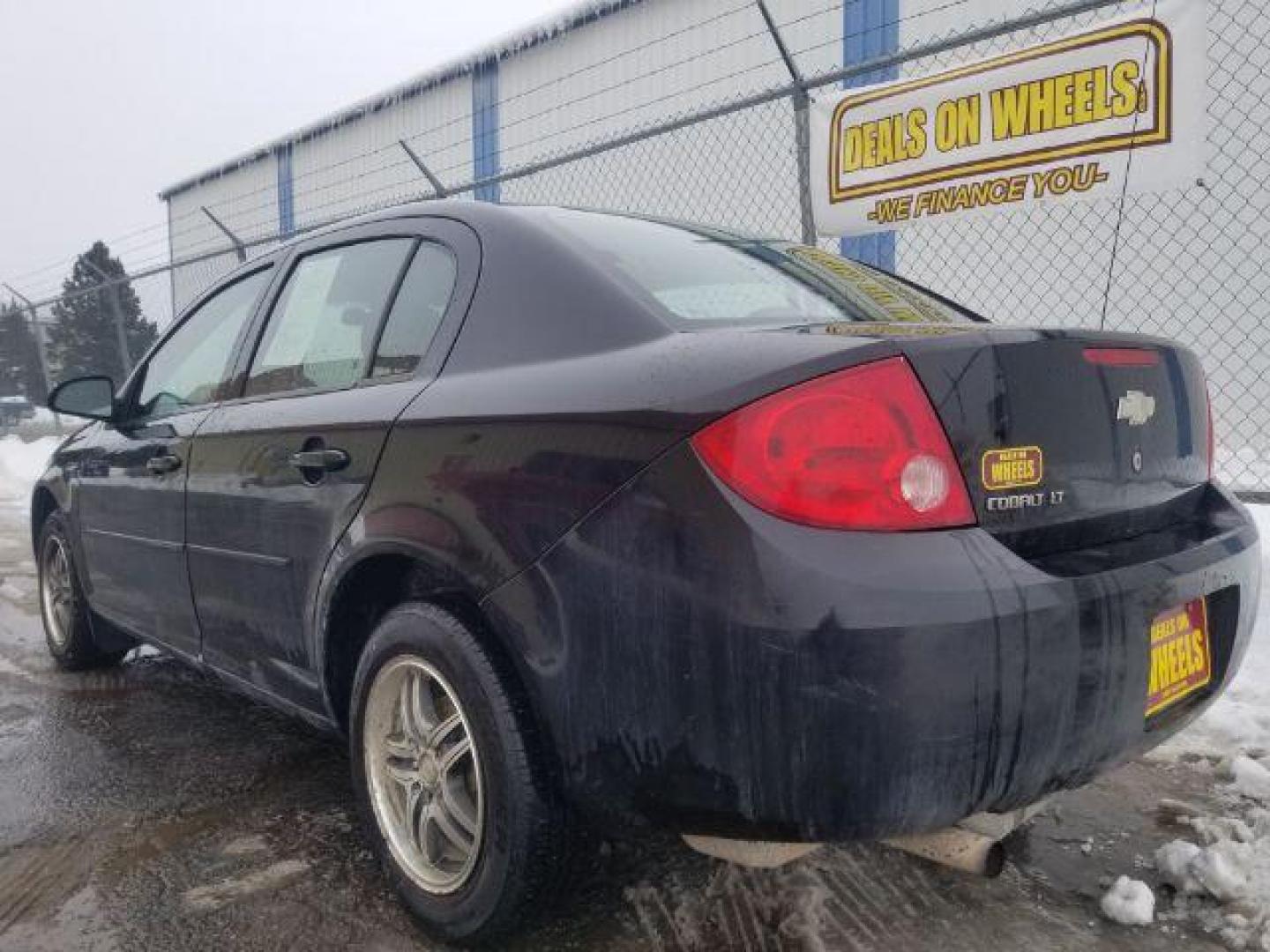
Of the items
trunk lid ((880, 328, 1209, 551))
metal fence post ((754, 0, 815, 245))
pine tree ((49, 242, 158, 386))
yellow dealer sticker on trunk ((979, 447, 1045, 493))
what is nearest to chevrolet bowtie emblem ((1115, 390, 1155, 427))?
trunk lid ((880, 328, 1209, 551))

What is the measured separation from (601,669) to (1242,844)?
1.68m

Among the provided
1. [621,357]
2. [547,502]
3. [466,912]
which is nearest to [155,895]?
[466,912]

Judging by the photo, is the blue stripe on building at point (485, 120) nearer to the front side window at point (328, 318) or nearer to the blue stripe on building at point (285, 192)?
the blue stripe on building at point (285, 192)

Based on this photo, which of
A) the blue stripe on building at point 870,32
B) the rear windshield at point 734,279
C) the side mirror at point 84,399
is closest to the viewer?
the rear windshield at point 734,279

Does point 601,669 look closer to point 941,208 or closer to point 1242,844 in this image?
point 1242,844

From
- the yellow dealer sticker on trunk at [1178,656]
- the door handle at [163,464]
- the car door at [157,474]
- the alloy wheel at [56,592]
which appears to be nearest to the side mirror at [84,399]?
the car door at [157,474]

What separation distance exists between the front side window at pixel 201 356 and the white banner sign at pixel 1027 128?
118 inches

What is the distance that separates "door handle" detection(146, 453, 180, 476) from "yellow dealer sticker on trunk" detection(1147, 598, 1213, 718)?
101 inches

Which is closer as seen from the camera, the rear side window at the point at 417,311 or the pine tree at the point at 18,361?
the rear side window at the point at 417,311

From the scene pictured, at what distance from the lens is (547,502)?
1703 mm

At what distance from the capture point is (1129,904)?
2.06 metres

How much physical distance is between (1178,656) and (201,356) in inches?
112

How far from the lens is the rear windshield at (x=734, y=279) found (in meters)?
1.96

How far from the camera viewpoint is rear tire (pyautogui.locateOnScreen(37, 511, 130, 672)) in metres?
3.89
